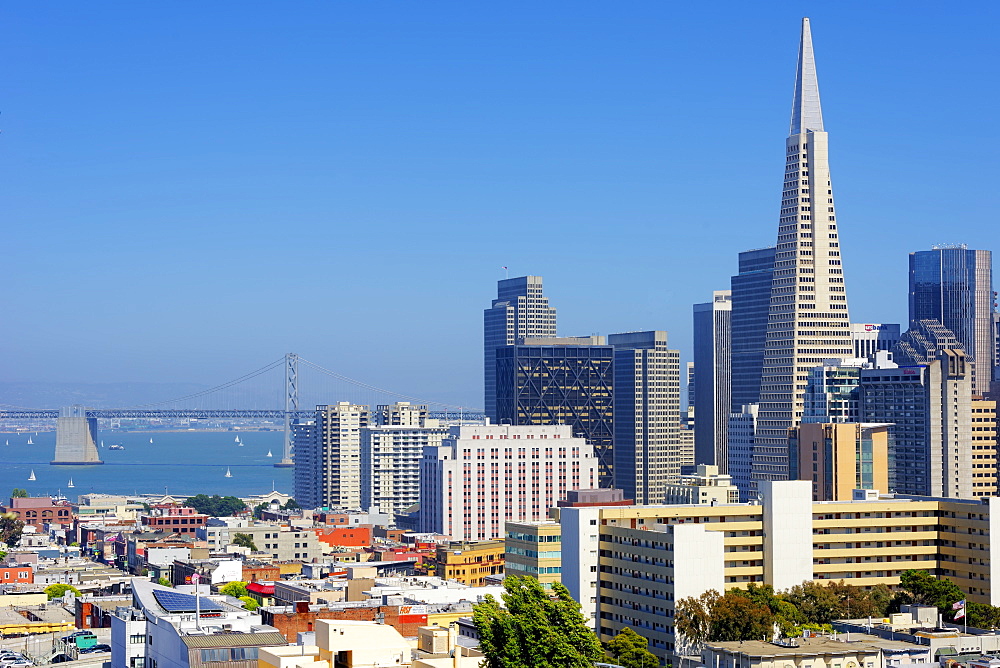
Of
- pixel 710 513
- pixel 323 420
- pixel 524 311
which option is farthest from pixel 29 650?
pixel 524 311

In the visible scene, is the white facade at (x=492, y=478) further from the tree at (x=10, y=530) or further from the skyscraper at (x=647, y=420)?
the skyscraper at (x=647, y=420)

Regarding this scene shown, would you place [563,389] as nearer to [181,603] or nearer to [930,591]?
[930,591]

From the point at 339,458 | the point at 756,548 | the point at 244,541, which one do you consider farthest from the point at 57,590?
the point at 339,458

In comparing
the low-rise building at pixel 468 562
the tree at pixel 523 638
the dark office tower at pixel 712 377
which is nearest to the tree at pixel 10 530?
the low-rise building at pixel 468 562

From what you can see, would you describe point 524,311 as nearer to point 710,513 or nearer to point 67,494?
point 67,494

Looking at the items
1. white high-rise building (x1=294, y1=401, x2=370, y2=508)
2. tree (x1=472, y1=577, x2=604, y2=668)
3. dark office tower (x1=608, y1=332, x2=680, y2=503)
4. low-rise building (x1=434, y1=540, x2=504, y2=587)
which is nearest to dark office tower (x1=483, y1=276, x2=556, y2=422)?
dark office tower (x1=608, y1=332, x2=680, y2=503)

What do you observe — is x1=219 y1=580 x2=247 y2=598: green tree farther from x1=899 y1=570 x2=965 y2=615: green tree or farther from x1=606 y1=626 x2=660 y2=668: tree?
x1=899 y1=570 x2=965 y2=615: green tree
